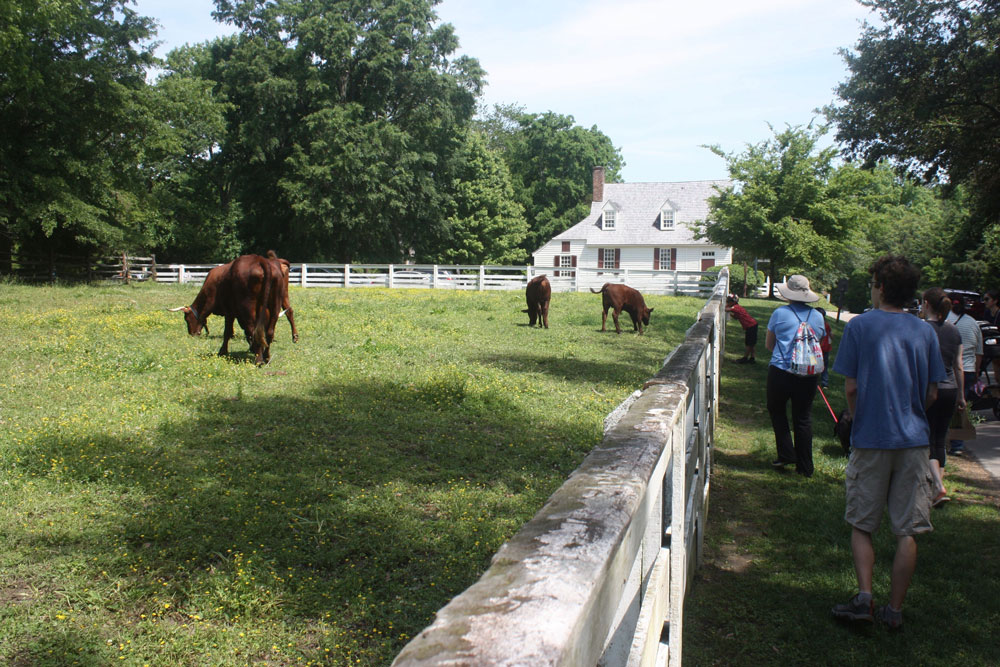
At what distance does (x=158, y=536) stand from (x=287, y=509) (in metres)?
0.82

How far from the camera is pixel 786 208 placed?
33.9m

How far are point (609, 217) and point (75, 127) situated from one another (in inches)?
1366

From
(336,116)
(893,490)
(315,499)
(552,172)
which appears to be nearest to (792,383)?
(893,490)

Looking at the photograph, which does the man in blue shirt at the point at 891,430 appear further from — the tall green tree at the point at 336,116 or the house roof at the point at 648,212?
the house roof at the point at 648,212

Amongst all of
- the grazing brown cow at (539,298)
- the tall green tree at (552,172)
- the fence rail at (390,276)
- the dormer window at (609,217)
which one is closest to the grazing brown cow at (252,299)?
the grazing brown cow at (539,298)

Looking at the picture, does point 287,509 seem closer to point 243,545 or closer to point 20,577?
point 243,545

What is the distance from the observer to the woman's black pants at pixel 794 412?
265 inches

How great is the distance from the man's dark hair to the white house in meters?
46.3

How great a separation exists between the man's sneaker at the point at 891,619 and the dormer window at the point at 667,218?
4959cm

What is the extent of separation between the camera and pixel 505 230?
55594 mm

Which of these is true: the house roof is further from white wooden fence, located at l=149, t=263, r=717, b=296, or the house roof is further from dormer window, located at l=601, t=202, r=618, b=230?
white wooden fence, located at l=149, t=263, r=717, b=296

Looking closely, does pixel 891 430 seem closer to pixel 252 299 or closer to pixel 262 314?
pixel 262 314

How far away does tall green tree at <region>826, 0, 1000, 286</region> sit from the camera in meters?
14.7

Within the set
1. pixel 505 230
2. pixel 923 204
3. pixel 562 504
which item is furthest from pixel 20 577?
pixel 923 204
